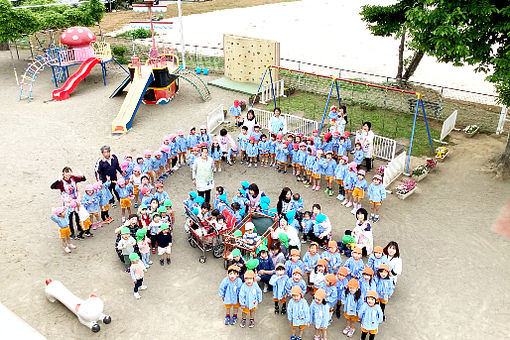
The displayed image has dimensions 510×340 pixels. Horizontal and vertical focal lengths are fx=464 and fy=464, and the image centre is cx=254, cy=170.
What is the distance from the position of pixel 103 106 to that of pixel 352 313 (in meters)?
15.9

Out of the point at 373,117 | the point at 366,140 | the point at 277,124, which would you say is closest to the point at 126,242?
the point at 277,124

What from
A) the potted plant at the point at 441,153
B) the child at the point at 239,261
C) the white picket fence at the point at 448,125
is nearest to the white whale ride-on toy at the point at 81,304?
the child at the point at 239,261

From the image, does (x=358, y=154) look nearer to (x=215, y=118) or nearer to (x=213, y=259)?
(x=213, y=259)

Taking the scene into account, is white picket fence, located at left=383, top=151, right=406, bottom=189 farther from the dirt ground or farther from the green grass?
the green grass

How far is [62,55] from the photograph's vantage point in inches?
887

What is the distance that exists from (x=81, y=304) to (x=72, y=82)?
1575 centimetres

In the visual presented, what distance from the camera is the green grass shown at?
17.1 metres

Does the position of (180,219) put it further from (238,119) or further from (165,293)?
(238,119)

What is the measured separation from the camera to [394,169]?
46.1 feet

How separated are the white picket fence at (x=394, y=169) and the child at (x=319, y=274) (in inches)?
220

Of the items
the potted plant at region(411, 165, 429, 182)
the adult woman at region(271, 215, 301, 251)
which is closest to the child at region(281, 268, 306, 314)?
the adult woman at region(271, 215, 301, 251)

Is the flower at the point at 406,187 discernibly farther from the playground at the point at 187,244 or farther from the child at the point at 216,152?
the child at the point at 216,152

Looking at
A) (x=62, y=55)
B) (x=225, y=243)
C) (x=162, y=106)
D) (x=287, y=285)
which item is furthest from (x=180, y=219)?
(x=62, y=55)

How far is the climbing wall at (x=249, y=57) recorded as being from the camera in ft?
71.4
